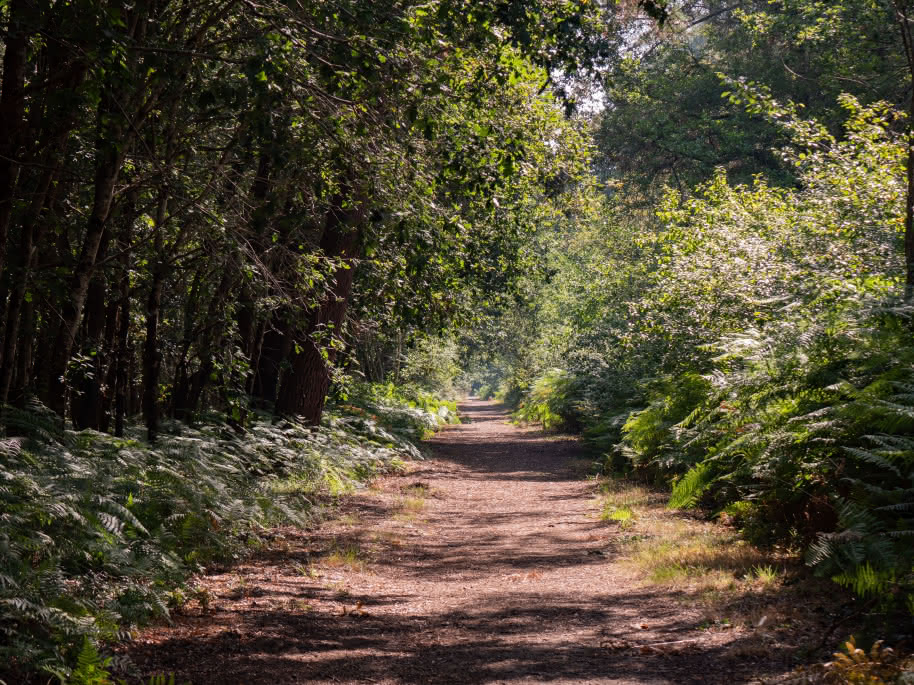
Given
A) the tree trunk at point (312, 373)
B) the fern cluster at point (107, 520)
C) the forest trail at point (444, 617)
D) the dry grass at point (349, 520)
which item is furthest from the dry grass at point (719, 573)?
the tree trunk at point (312, 373)

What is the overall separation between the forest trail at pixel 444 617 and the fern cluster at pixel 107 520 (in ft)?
1.13

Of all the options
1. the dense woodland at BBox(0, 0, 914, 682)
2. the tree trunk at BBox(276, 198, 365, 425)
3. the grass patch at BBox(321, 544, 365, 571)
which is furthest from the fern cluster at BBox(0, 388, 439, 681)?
the tree trunk at BBox(276, 198, 365, 425)

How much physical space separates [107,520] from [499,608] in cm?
293

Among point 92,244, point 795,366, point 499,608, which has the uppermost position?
point 92,244

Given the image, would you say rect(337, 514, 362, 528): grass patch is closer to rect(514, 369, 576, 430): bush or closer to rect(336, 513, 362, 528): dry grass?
rect(336, 513, 362, 528): dry grass

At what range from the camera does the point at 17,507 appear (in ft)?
15.0

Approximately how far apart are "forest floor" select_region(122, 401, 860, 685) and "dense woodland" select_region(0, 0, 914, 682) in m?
0.44

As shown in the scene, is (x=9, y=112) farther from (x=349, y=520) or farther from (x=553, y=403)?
(x=553, y=403)

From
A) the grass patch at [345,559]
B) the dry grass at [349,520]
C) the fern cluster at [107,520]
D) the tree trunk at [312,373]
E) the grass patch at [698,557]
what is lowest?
the dry grass at [349,520]

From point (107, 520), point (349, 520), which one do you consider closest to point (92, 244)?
point (107, 520)

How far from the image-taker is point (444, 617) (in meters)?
6.07

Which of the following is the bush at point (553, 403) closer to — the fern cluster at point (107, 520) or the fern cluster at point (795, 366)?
the fern cluster at point (795, 366)

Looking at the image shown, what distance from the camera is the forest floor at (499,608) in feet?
15.4

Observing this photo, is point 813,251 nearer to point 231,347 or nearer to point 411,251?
point 411,251
